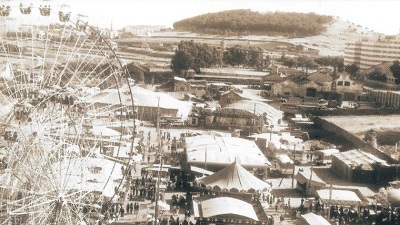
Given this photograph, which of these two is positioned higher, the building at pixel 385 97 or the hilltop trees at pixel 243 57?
the hilltop trees at pixel 243 57

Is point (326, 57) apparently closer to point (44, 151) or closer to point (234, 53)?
point (234, 53)

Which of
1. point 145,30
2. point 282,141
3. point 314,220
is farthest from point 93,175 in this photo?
point 145,30

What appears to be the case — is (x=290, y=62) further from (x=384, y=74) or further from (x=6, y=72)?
(x=6, y=72)

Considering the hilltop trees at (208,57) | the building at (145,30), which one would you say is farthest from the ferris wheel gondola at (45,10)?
the building at (145,30)

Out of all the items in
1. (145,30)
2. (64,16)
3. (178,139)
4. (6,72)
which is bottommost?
(178,139)

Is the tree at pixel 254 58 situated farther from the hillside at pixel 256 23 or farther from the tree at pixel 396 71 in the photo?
the tree at pixel 396 71

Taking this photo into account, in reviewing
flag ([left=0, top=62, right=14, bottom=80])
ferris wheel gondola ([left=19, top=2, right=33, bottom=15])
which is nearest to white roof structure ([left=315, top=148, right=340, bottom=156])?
flag ([left=0, top=62, right=14, bottom=80])
